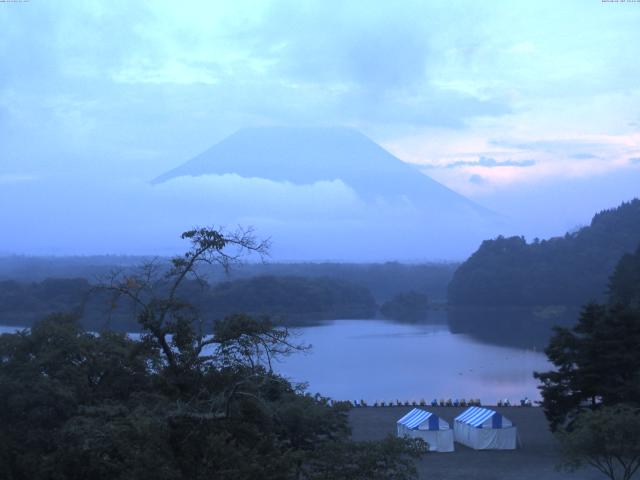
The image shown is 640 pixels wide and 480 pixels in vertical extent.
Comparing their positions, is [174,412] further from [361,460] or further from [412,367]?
[412,367]

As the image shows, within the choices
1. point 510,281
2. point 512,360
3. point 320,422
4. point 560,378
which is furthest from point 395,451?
point 510,281

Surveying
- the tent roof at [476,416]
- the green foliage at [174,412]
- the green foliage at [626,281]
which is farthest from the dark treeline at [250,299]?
the green foliage at [174,412]

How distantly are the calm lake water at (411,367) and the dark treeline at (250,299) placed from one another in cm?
574

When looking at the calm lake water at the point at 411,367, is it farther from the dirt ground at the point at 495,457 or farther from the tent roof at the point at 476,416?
the tent roof at the point at 476,416

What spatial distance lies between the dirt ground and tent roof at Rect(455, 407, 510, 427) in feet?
1.14

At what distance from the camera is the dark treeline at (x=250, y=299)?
1361 inches

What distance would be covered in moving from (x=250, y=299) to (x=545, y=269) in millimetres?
19074

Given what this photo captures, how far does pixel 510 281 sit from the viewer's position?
47250 mm

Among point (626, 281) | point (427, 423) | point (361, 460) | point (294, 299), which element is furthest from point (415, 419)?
point (294, 299)

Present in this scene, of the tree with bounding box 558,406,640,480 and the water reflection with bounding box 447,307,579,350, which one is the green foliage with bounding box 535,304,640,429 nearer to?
the tree with bounding box 558,406,640,480

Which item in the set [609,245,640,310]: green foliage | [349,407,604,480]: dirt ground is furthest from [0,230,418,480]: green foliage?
[609,245,640,310]: green foliage

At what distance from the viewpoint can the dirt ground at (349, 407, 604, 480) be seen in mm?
8836

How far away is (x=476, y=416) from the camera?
35.1ft

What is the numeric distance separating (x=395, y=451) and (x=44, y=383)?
8.80 ft
